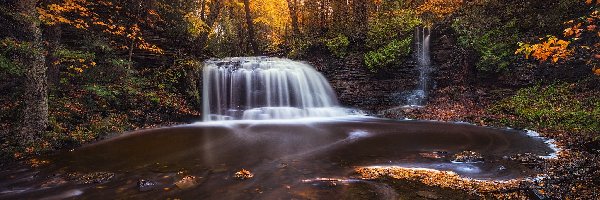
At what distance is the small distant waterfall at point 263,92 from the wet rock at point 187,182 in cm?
919

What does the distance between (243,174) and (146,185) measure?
1563 millimetres

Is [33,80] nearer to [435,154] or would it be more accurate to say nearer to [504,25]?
[435,154]

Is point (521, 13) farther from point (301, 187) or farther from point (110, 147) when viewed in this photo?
point (110, 147)

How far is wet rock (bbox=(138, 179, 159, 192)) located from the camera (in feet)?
17.8

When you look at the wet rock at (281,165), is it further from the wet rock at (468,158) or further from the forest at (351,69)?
the wet rock at (468,158)

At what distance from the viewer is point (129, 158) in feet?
25.2

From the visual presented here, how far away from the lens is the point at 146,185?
556 cm

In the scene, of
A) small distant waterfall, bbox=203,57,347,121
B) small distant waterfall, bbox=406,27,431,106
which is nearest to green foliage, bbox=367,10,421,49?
small distant waterfall, bbox=406,27,431,106

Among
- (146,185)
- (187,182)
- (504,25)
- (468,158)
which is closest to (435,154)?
(468,158)

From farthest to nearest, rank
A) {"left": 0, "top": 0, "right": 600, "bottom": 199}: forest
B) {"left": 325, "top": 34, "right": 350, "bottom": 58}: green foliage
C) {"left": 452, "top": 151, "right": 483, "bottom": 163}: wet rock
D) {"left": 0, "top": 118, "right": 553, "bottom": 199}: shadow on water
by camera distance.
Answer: {"left": 325, "top": 34, "right": 350, "bottom": 58}: green foliage → {"left": 0, "top": 0, "right": 600, "bottom": 199}: forest → {"left": 452, "top": 151, "right": 483, "bottom": 163}: wet rock → {"left": 0, "top": 118, "right": 553, "bottom": 199}: shadow on water

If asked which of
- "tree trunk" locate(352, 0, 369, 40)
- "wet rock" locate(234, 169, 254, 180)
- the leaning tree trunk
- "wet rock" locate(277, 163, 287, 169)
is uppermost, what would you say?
"tree trunk" locate(352, 0, 369, 40)

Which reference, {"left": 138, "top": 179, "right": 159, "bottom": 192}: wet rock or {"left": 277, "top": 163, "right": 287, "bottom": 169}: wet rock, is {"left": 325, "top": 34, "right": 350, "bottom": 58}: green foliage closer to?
{"left": 277, "top": 163, "right": 287, "bottom": 169}: wet rock

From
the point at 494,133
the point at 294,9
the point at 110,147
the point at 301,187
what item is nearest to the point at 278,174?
the point at 301,187

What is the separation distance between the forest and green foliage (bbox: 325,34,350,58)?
6cm
